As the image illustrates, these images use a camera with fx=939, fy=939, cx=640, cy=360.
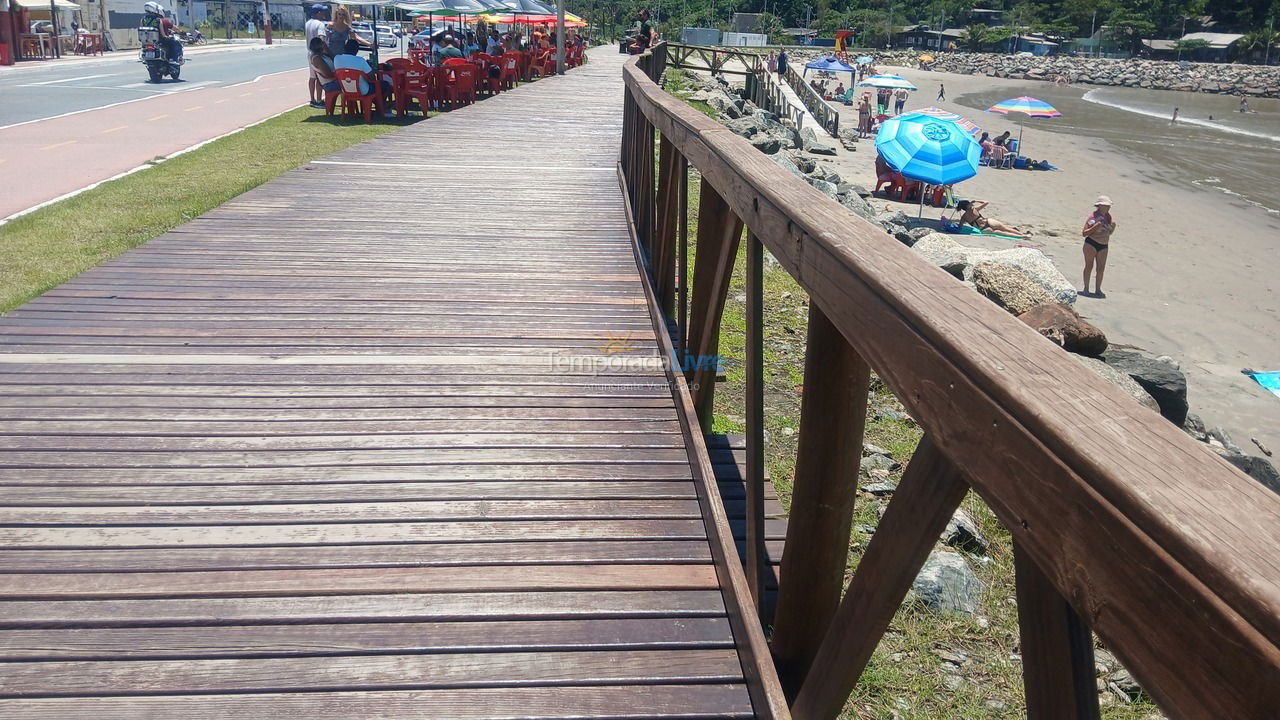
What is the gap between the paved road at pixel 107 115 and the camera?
11586mm

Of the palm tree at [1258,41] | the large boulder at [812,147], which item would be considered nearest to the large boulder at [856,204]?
the large boulder at [812,147]

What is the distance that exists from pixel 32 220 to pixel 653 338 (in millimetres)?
6976

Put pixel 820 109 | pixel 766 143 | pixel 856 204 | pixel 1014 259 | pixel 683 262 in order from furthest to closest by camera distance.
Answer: pixel 820 109
pixel 766 143
pixel 856 204
pixel 1014 259
pixel 683 262

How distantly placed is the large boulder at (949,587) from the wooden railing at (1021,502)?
143 cm

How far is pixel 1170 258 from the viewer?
17.3 metres

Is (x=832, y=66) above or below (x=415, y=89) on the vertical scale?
above

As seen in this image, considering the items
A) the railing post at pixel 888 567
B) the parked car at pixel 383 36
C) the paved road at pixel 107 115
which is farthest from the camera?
the parked car at pixel 383 36

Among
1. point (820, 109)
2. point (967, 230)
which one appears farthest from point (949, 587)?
point (820, 109)

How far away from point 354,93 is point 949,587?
45.0 ft

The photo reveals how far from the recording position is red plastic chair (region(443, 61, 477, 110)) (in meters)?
15.9

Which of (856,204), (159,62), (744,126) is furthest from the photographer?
(159,62)

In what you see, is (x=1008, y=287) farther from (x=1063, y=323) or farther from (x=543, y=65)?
(x=543, y=65)

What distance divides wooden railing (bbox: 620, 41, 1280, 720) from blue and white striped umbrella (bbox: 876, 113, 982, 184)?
16632mm

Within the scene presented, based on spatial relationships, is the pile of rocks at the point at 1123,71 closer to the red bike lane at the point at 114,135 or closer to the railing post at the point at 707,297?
the red bike lane at the point at 114,135
